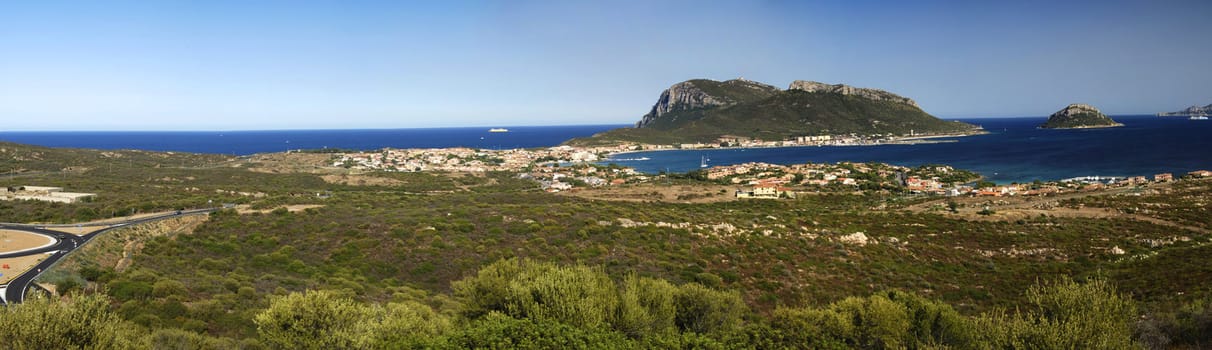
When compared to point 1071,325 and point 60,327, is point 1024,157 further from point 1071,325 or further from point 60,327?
point 60,327

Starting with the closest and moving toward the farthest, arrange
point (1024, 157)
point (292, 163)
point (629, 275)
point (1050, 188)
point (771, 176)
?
point (629, 275)
point (1050, 188)
point (771, 176)
point (292, 163)
point (1024, 157)

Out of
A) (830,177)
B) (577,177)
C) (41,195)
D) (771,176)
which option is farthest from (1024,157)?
(41,195)

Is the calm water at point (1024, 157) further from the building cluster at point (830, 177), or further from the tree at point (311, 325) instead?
the tree at point (311, 325)

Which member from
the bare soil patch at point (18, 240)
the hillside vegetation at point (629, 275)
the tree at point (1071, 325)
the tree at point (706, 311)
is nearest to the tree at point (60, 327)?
the hillside vegetation at point (629, 275)

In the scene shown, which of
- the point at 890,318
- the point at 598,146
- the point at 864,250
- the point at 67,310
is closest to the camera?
the point at 67,310

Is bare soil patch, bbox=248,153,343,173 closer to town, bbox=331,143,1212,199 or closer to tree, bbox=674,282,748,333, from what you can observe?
town, bbox=331,143,1212,199

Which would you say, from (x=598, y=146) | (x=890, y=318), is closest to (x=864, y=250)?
(x=890, y=318)

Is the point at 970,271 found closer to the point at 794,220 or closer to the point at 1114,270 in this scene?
the point at 1114,270
